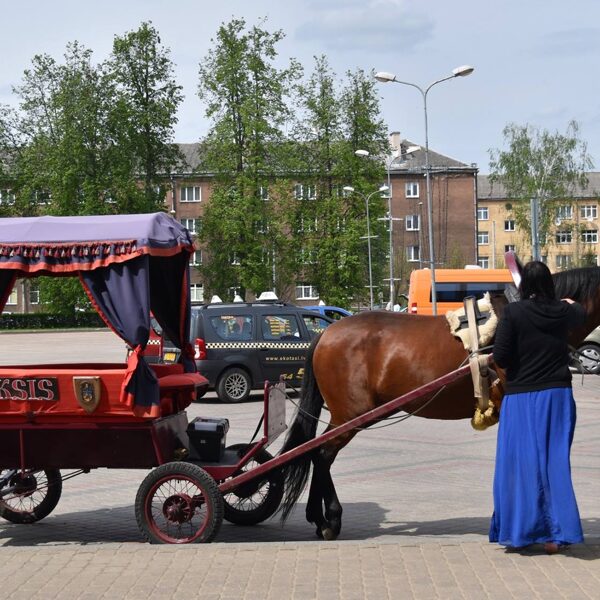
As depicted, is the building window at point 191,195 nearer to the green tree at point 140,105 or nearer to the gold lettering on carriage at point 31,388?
the green tree at point 140,105

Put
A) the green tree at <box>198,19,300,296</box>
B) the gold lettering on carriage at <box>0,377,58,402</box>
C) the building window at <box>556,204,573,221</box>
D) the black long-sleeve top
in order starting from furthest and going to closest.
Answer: the building window at <box>556,204,573,221</box> < the green tree at <box>198,19,300,296</box> < the gold lettering on carriage at <box>0,377,58,402</box> < the black long-sleeve top

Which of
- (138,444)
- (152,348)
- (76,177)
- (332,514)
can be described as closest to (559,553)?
(332,514)

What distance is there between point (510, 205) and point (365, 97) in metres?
25.7

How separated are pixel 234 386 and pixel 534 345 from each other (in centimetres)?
1416

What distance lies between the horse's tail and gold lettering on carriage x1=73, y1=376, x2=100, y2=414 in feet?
4.81

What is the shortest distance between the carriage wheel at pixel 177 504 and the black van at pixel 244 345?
12.6 meters

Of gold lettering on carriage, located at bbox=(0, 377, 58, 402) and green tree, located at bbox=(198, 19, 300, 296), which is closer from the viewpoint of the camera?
gold lettering on carriage, located at bbox=(0, 377, 58, 402)

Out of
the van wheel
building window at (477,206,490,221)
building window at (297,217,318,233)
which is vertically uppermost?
building window at (477,206,490,221)

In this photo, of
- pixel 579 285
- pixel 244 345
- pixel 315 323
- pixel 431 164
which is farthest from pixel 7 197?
pixel 579 285

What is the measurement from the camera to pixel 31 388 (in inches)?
319

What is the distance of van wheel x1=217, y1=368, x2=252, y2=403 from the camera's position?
20.8 metres

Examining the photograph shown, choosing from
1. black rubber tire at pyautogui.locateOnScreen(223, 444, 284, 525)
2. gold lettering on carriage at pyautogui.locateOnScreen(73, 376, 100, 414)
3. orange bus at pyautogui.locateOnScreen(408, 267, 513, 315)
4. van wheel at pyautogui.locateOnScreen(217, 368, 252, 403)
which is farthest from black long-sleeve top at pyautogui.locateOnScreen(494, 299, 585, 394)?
orange bus at pyautogui.locateOnScreen(408, 267, 513, 315)

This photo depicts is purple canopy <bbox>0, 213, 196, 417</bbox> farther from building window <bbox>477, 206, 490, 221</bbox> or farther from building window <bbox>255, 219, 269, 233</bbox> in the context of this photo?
building window <bbox>477, 206, 490, 221</bbox>

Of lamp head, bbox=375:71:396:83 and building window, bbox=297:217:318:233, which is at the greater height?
lamp head, bbox=375:71:396:83
